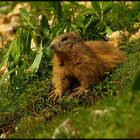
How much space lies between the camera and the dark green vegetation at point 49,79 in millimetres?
6363

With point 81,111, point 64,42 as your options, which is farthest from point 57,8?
point 81,111

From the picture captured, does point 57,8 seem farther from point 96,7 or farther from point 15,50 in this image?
point 15,50

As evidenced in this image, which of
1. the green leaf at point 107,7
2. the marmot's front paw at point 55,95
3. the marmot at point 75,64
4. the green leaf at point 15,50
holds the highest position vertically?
the green leaf at point 107,7

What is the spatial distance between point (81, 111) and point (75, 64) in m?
2.50

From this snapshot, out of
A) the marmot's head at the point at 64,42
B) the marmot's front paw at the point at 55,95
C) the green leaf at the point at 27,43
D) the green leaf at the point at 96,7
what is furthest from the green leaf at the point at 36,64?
the green leaf at the point at 96,7

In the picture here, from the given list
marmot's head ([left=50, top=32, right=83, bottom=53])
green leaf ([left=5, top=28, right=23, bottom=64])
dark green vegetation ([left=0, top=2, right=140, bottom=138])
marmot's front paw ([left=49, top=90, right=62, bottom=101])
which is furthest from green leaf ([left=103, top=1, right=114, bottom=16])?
marmot's front paw ([left=49, top=90, right=62, bottom=101])

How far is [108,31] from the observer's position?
10008mm

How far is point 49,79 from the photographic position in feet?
29.4

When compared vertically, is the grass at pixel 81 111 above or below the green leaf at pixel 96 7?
below

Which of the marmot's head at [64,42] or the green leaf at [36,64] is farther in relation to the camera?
the green leaf at [36,64]

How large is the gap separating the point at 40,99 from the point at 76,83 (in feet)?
1.89

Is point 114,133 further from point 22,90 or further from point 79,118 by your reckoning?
point 22,90


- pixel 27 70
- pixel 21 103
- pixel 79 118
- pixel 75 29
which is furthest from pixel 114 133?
pixel 75 29

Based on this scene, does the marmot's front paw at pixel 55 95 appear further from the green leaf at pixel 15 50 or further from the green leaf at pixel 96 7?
the green leaf at pixel 96 7
